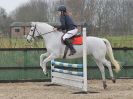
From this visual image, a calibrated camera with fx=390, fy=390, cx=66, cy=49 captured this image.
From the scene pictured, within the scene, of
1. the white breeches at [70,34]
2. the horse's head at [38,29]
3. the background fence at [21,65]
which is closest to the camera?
the white breeches at [70,34]

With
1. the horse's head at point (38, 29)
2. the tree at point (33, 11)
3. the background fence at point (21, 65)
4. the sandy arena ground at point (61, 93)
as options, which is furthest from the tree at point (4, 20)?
the sandy arena ground at point (61, 93)

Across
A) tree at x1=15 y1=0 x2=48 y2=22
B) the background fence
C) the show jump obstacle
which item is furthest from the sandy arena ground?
tree at x1=15 y1=0 x2=48 y2=22

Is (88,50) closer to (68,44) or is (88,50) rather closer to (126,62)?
(68,44)

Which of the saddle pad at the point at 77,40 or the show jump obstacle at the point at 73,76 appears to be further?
the saddle pad at the point at 77,40

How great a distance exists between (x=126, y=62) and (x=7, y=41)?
5.67m

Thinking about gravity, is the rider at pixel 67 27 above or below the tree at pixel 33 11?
above

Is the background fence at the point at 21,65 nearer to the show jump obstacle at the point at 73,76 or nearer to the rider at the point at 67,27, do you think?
the show jump obstacle at the point at 73,76

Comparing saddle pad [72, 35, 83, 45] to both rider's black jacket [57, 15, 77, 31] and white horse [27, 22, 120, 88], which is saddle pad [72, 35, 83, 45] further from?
rider's black jacket [57, 15, 77, 31]

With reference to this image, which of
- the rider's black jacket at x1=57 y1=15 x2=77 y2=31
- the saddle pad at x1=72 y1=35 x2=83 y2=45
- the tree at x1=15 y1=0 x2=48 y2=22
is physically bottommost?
the tree at x1=15 y1=0 x2=48 y2=22

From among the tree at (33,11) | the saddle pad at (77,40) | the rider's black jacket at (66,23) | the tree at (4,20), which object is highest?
the rider's black jacket at (66,23)

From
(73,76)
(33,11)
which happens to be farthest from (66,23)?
(33,11)

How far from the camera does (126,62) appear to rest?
45.2 feet

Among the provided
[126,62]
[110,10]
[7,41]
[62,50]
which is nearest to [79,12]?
[110,10]

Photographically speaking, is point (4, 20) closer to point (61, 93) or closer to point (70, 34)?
point (70, 34)
